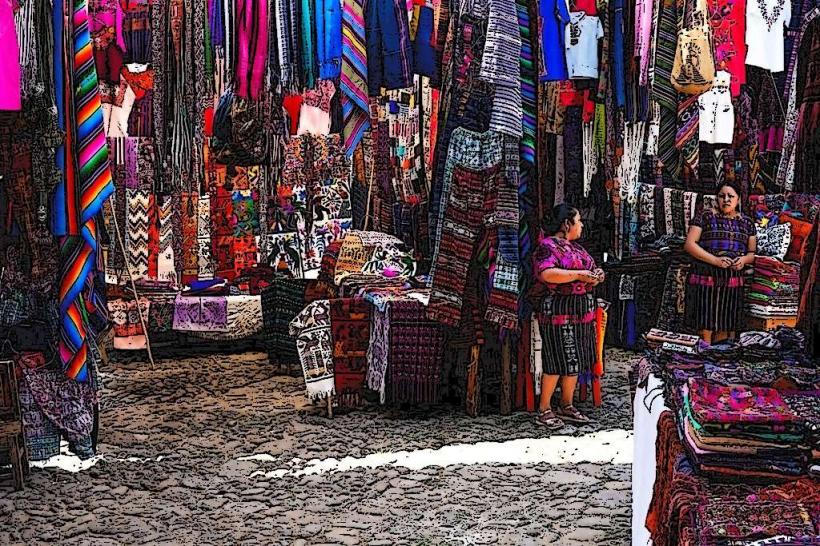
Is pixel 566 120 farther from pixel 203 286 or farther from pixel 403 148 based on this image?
Answer: pixel 203 286

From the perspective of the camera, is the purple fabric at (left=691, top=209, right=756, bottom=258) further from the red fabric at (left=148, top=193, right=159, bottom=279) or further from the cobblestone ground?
the red fabric at (left=148, top=193, right=159, bottom=279)

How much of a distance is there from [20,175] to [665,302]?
16.6 feet

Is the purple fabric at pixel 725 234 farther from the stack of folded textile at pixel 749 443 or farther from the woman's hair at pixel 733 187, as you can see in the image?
the stack of folded textile at pixel 749 443

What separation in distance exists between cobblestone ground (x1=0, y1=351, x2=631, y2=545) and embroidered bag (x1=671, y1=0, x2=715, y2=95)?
197cm

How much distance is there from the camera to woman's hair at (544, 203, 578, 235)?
595 centimetres

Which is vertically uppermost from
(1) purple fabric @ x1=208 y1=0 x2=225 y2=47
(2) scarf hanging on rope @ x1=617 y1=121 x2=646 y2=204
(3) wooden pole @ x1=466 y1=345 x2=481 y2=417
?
(1) purple fabric @ x1=208 y1=0 x2=225 y2=47

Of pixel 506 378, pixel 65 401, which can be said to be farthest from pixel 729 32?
pixel 65 401

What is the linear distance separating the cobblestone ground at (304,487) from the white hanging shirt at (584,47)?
213cm

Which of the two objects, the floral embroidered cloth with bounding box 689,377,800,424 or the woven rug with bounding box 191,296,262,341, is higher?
the floral embroidered cloth with bounding box 689,377,800,424

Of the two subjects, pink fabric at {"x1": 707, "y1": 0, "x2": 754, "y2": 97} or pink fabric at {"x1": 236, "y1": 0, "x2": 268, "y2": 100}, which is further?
pink fabric at {"x1": 236, "y1": 0, "x2": 268, "y2": 100}

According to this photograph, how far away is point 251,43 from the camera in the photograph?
6.73 m

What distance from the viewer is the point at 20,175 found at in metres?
4.78

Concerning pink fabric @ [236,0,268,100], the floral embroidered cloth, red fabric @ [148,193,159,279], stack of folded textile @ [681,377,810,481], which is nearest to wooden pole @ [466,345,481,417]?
pink fabric @ [236,0,268,100]

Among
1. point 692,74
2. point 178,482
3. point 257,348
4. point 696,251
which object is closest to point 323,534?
point 178,482
